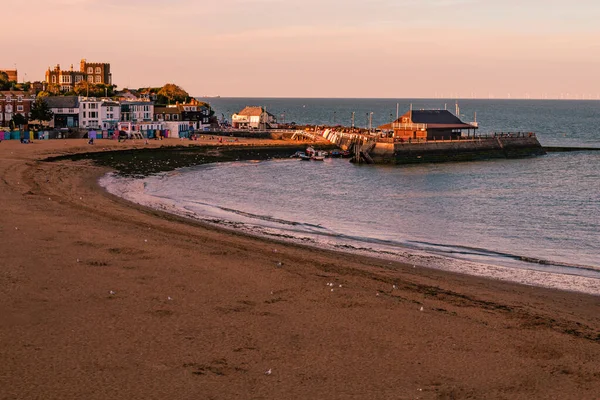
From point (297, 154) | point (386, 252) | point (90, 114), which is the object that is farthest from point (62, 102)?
point (386, 252)

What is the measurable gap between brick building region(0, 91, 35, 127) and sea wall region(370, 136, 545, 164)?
56.1m

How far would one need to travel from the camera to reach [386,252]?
36.8m

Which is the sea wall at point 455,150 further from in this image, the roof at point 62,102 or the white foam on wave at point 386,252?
the roof at point 62,102

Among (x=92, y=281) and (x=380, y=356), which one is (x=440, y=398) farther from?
(x=92, y=281)

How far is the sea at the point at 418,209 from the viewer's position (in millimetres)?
36375

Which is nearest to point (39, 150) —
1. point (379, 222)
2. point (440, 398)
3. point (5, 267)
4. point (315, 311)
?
point (379, 222)

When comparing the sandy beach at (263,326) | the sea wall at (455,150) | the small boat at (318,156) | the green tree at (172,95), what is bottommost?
the sandy beach at (263,326)

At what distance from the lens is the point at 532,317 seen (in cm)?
2452

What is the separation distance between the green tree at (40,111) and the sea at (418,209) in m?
40.0

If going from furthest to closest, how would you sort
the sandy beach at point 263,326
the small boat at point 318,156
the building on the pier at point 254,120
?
the building on the pier at point 254,120 < the small boat at point 318,156 < the sandy beach at point 263,326

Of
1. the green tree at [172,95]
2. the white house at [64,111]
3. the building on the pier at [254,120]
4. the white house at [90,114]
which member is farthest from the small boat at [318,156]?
the green tree at [172,95]

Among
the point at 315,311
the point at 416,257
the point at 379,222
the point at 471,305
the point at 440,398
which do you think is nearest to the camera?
the point at 440,398

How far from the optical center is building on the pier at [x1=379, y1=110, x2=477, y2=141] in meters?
106

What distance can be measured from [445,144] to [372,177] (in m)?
28.0
